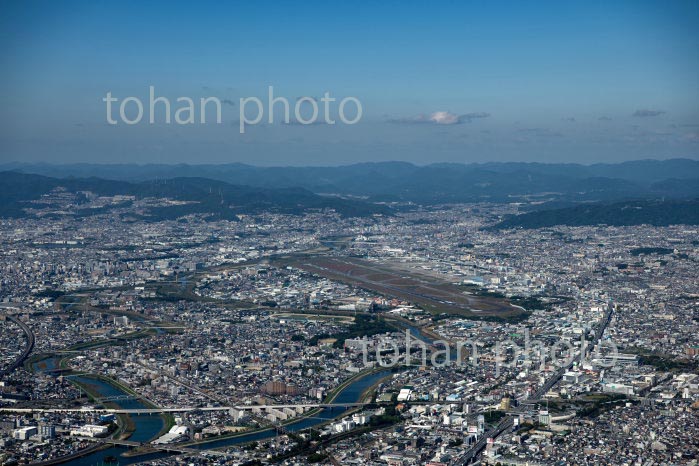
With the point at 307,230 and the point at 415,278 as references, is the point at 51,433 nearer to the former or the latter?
the point at 415,278

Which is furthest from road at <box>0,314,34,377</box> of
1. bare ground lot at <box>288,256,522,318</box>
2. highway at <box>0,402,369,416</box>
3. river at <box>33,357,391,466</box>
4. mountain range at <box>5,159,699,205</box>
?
mountain range at <box>5,159,699,205</box>

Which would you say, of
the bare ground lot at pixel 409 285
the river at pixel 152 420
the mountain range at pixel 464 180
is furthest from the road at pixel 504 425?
the mountain range at pixel 464 180

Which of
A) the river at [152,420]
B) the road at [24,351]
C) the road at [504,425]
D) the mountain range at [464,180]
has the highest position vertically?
the mountain range at [464,180]

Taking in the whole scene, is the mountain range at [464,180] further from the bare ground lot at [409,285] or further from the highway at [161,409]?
the highway at [161,409]

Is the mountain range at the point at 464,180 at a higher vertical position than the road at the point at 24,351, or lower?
higher

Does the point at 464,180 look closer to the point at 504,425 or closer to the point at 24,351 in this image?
the point at 24,351

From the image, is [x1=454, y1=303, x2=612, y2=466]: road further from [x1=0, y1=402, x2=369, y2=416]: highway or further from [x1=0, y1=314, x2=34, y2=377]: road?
[x1=0, y1=314, x2=34, y2=377]: road

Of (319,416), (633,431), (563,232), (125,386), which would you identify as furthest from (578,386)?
(563,232)

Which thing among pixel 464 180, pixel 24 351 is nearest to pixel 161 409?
pixel 24 351
